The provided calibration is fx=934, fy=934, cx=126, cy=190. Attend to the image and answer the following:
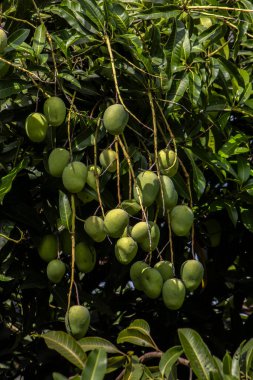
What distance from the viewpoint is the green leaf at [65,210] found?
1.47m

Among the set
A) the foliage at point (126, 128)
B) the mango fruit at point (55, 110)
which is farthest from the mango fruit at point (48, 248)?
the mango fruit at point (55, 110)

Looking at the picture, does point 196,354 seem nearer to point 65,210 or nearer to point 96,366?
point 96,366

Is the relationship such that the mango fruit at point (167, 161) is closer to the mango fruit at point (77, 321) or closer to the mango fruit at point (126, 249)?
the mango fruit at point (126, 249)

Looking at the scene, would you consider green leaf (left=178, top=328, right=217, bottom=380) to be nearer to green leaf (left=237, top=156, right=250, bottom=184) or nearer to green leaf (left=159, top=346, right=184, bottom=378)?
green leaf (left=159, top=346, right=184, bottom=378)

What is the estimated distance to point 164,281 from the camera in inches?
56.3

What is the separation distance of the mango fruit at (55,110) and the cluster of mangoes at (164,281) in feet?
0.84

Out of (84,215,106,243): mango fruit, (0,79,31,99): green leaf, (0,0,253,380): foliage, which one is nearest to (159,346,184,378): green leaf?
(0,0,253,380): foliage

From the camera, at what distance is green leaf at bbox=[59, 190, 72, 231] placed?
1474mm

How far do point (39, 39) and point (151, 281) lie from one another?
16.6 inches

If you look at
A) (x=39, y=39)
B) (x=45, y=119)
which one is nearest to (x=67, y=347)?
(x=45, y=119)

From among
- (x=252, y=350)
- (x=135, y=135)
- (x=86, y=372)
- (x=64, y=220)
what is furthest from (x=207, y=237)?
(x=86, y=372)

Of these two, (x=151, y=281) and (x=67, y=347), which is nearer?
(x=67, y=347)

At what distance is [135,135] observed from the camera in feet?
5.26

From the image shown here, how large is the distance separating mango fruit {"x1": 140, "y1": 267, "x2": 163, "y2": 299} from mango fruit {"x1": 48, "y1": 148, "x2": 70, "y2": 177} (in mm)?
206
